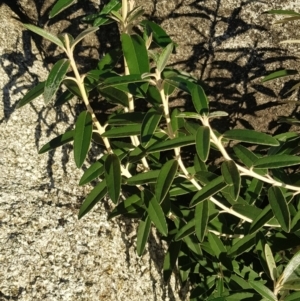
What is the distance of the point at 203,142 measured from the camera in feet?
4.29

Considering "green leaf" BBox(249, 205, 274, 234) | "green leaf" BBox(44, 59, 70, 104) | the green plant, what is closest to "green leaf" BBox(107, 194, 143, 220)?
the green plant

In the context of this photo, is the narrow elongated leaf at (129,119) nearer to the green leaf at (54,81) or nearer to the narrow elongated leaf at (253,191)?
the green leaf at (54,81)

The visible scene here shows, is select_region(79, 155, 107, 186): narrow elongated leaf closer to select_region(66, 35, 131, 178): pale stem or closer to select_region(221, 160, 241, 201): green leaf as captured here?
select_region(66, 35, 131, 178): pale stem

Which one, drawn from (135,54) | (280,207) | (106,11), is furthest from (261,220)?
(106,11)

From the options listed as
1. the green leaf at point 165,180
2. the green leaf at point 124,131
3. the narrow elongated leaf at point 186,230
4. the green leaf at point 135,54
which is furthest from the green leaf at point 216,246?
the green leaf at point 135,54

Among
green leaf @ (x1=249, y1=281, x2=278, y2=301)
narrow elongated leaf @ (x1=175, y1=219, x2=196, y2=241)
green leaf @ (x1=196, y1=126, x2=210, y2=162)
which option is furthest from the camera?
narrow elongated leaf @ (x1=175, y1=219, x2=196, y2=241)

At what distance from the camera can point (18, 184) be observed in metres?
1.80

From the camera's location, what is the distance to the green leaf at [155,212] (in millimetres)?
1560

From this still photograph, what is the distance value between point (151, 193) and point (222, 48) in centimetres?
52

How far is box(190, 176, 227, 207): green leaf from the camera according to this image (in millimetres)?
1433

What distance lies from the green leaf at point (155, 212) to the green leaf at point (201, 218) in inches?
3.6

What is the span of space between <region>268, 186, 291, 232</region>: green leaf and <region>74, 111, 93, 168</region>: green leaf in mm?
500

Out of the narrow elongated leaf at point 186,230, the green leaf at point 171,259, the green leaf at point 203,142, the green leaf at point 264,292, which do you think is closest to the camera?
the green leaf at point 203,142

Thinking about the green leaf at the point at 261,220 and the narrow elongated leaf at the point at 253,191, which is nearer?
the green leaf at the point at 261,220
